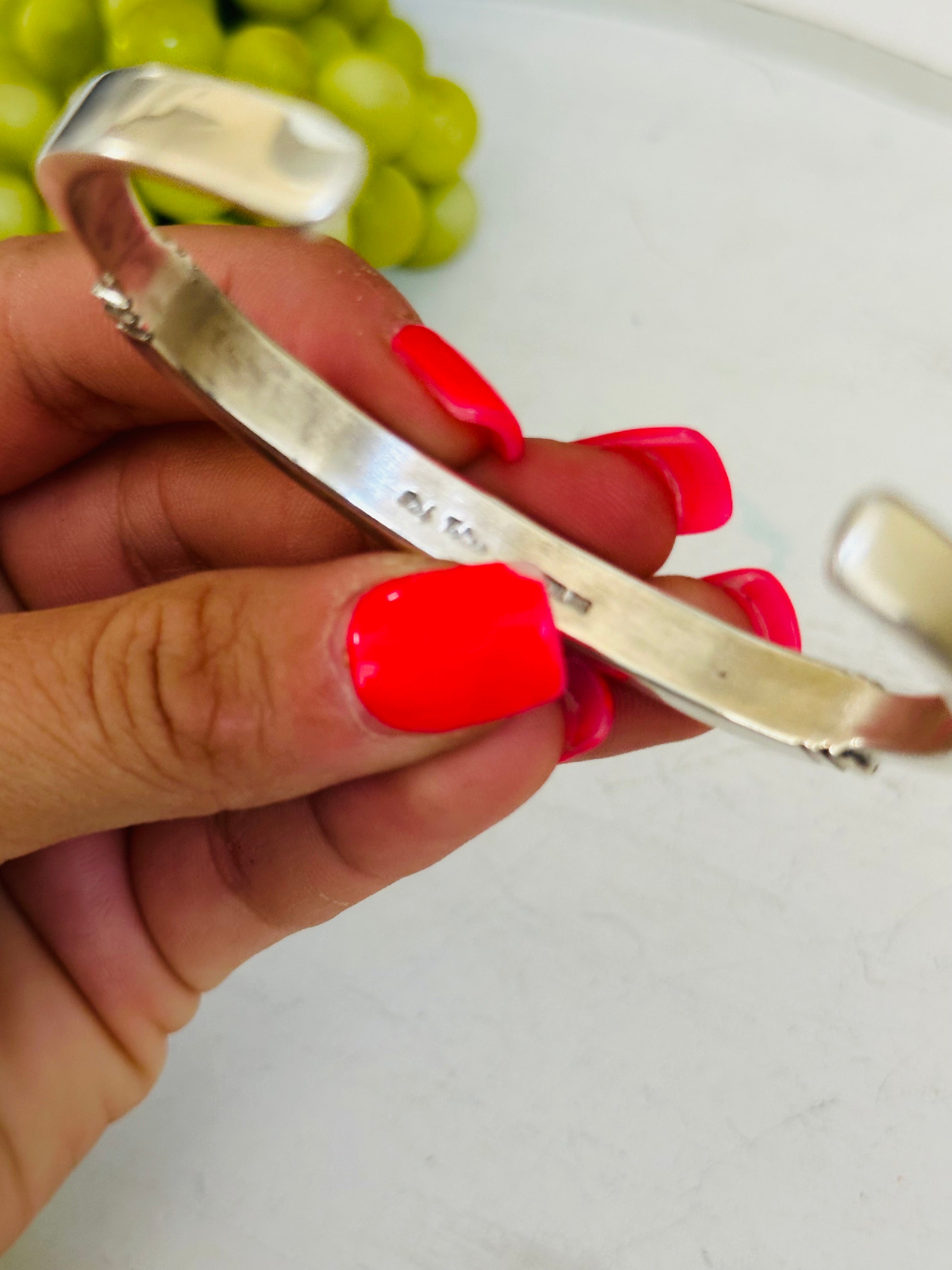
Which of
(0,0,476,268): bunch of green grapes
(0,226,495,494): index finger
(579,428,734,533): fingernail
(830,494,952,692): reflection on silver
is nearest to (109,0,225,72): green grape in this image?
(0,0,476,268): bunch of green grapes

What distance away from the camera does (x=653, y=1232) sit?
1.28 feet

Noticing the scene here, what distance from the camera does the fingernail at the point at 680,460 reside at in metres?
0.33

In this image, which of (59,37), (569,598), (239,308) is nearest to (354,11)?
(59,37)

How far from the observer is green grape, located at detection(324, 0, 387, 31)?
1.56ft

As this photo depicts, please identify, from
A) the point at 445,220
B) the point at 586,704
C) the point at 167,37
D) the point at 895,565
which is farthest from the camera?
the point at 445,220

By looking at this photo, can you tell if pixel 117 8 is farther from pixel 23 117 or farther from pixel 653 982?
pixel 653 982

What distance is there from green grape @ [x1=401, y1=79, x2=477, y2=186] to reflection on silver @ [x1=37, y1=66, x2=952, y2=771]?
23cm

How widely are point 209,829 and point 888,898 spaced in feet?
0.85

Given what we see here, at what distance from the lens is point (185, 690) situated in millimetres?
239

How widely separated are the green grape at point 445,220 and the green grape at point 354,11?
0.24 ft

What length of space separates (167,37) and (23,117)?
0.07 metres

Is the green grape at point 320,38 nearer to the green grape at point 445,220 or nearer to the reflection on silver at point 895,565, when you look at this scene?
the green grape at point 445,220

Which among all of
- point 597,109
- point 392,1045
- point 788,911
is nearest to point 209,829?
point 392,1045

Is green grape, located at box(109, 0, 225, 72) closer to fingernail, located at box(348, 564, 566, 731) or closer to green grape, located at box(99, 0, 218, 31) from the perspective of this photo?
green grape, located at box(99, 0, 218, 31)
